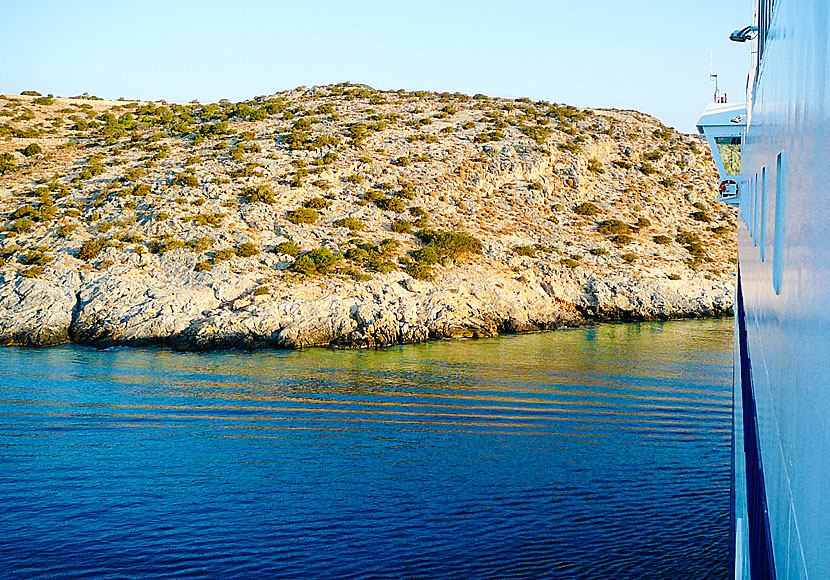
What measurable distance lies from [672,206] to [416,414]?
34840 mm

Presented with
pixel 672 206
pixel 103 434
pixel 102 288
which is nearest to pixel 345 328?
pixel 102 288

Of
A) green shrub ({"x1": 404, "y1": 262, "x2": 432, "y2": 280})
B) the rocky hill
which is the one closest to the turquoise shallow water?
the rocky hill

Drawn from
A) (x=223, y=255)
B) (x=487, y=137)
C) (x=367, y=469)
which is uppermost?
(x=487, y=137)

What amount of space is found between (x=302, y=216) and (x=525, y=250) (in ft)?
37.2

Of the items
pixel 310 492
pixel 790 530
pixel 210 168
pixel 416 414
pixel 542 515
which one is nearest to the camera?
pixel 790 530

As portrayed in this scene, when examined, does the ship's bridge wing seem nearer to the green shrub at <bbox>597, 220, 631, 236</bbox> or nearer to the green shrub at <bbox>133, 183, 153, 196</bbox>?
the green shrub at <bbox>597, 220, 631, 236</bbox>

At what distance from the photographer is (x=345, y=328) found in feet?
103

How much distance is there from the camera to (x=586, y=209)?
46.4 metres

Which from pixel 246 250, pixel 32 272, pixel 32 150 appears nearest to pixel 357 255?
pixel 246 250

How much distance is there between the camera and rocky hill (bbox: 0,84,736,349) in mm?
32562

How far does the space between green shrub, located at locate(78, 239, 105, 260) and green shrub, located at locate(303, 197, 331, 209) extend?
1032 centimetres

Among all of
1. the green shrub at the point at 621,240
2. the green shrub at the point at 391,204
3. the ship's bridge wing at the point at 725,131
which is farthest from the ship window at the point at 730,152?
the green shrub at the point at 391,204

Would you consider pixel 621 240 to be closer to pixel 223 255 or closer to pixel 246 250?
pixel 246 250

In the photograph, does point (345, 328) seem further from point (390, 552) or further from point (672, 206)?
point (672, 206)
